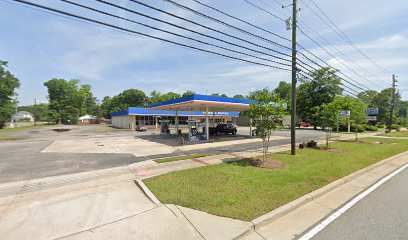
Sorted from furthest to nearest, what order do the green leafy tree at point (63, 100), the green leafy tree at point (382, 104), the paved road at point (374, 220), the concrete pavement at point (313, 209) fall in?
the green leafy tree at point (63, 100) → the green leafy tree at point (382, 104) → the concrete pavement at point (313, 209) → the paved road at point (374, 220)

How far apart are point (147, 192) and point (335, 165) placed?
364 inches

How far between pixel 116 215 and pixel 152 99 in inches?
3798

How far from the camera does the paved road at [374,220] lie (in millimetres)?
4016

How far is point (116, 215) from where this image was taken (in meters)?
4.87

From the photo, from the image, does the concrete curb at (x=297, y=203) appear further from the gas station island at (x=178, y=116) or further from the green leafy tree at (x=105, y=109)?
the green leafy tree at (x=105, y=109)

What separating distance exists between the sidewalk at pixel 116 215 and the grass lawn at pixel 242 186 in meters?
0.38

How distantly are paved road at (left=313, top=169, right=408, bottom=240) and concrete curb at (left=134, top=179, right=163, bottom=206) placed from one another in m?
3.96

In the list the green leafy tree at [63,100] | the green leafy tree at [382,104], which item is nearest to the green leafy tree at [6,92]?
the green leafy tree at [63,100]

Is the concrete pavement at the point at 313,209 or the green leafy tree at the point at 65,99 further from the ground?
the green leafy tree at the point at 65,99

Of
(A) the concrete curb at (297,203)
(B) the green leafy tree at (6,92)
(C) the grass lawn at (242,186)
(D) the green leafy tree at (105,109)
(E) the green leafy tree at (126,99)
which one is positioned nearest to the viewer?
(A) the concrete curb at (297,203)

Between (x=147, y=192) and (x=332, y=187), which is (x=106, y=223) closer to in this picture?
(x=147, y=192)

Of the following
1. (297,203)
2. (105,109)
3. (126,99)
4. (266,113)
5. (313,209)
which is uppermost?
(126,99)

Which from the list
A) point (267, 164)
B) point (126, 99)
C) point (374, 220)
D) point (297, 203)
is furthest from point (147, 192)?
point (126, 99)

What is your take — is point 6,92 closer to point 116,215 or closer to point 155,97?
point 155,97
